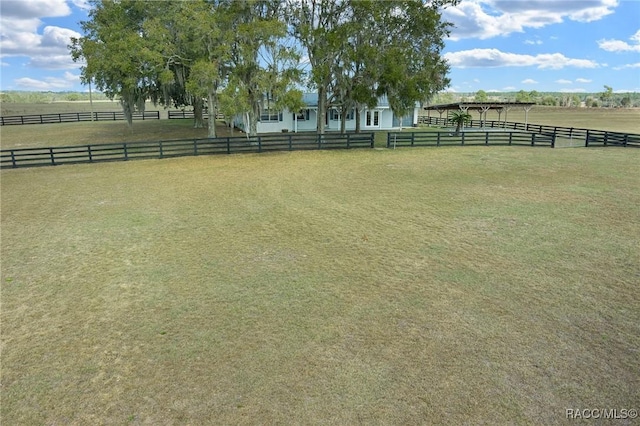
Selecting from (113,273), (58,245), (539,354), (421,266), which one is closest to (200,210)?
(58,245)

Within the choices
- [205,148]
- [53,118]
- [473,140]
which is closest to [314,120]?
[473,140]

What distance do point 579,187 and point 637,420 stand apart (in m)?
11.0

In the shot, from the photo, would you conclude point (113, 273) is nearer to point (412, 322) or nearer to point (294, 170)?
point (412, 322)

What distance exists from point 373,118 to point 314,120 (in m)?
5.36

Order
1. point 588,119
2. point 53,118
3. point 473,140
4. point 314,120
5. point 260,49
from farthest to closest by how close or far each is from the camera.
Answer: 1. point 588,119
2. point 53,118
3. point 314,120
4. point 473,140
5. point 260,49

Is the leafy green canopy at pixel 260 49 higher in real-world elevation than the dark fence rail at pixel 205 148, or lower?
higher

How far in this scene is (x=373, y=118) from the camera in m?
35.8

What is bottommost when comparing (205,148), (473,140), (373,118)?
(205,148)

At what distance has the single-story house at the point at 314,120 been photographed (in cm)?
3272

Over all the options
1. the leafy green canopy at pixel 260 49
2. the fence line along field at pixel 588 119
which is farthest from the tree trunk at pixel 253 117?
the fence line along field at pixel 588 119

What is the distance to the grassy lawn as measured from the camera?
3.86 meters

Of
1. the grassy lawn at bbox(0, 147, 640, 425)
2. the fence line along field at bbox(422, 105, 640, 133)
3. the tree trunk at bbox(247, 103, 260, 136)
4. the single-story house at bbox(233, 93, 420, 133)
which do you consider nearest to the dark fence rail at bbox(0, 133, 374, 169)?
the tree trunk at bbox(247, 103, 260, 136)

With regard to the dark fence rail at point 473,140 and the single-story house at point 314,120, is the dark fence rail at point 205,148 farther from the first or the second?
the single-story house at point 314,120

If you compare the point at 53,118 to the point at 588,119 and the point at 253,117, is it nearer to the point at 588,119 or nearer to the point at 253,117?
the point at 253,117
